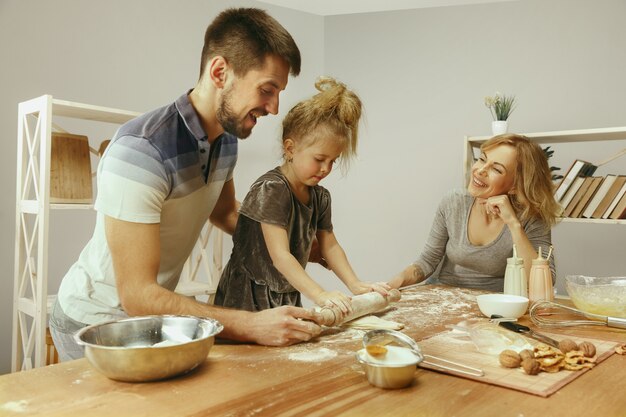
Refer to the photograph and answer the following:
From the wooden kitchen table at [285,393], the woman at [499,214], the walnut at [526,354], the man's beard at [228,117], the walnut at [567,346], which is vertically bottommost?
the wooden kitchen table at [285,393]

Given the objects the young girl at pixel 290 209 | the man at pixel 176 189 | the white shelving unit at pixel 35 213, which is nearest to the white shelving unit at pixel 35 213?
the white shelving unit at pixel 35 213

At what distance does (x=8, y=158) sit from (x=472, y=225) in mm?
2160

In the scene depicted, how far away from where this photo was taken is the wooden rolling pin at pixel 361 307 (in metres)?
1.18

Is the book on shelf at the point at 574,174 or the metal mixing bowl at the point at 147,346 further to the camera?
the book on shelf at the point at 574,174

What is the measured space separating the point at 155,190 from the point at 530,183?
1500mm

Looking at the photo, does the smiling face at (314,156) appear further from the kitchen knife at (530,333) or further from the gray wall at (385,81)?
the gray wall at (385,81)

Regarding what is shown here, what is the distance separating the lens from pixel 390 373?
2.65 feet

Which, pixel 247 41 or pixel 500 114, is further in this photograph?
pixel 500 114

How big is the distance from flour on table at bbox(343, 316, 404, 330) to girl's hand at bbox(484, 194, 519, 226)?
888 millimetres

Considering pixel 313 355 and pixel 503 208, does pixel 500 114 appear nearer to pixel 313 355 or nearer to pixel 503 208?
pixel 503 208

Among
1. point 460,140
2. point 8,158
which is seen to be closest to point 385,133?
point 460,140

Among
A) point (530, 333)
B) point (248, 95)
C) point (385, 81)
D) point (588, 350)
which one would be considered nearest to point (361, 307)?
point (530, 333)

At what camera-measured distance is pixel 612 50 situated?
279 cm

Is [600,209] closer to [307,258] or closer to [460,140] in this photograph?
[460,140]
